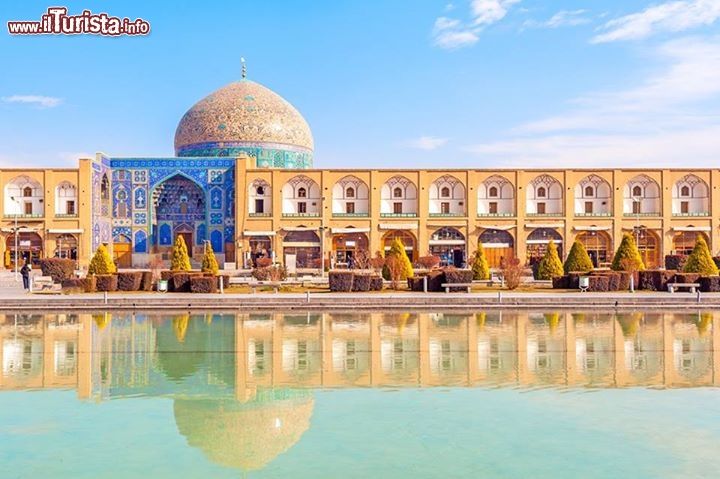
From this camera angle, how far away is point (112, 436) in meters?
6.11

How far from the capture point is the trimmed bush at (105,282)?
62.8 feet

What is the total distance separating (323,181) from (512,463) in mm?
27405

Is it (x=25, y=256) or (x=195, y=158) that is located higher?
(x=195, y=158)

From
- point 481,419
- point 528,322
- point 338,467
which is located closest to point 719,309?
point 528,322

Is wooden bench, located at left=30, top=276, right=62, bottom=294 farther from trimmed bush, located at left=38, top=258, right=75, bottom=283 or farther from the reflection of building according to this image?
the reflection of building

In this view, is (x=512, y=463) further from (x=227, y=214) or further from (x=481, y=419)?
(x=227, y=214)

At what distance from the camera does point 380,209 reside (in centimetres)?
3244

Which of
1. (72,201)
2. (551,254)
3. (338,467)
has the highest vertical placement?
(72,201)

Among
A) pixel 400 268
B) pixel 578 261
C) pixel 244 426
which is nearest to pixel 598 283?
pixel 578 261

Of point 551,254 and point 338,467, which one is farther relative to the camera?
point 551,254

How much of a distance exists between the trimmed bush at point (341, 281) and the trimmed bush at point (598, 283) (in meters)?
6.07

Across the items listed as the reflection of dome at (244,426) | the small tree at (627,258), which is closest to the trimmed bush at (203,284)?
the small tree at (627,258)

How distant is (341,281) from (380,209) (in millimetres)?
14069

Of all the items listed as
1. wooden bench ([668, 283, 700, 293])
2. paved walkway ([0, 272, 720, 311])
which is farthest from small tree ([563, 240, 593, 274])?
paved walkway ([0, 272, 720, 311])
